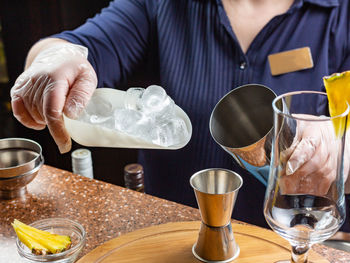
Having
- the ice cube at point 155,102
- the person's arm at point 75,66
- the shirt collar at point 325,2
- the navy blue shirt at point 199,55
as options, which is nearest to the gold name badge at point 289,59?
the navy blue shirt at point 199,55

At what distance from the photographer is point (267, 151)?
28.9 inches

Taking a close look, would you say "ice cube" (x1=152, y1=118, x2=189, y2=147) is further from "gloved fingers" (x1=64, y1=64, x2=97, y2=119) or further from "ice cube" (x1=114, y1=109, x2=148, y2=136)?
"gloved fingers" (x1=64, y1=64, x2=97, y2=119)

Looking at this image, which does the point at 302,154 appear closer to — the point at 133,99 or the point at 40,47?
the point at 133,99

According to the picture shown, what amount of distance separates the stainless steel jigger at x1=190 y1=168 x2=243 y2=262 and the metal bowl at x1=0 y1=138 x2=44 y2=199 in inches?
16.0

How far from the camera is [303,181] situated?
64 centimetres

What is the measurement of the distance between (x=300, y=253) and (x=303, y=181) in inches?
5.1

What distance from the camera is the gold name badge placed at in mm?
1250

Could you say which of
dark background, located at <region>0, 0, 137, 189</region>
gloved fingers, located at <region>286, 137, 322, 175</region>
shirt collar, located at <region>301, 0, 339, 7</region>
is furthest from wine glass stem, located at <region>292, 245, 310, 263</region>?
dark background, located at <region>0, 0, 137, 189</region>

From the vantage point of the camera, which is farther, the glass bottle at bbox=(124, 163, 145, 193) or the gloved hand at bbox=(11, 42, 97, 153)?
the glass bottle at bbox=(124, 163, 145, 193)

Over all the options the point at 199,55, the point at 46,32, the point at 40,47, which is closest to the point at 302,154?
the point at 199,55

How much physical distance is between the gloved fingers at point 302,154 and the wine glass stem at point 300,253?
13 cm

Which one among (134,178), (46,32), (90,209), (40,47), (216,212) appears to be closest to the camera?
(216,212)

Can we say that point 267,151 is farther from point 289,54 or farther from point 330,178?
point 289,54

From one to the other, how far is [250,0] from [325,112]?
408mm
